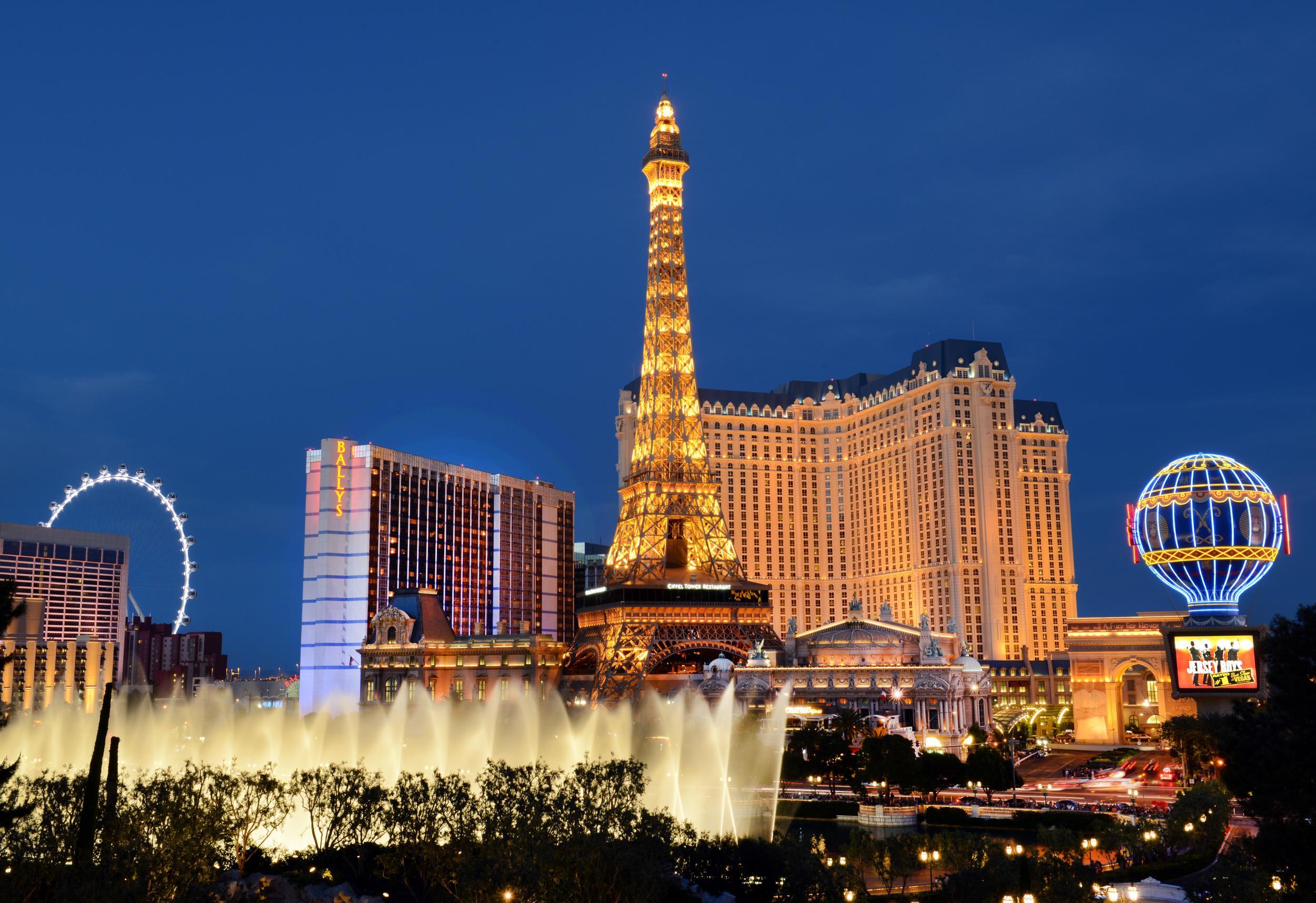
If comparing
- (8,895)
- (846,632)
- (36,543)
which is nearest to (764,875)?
(8,895)

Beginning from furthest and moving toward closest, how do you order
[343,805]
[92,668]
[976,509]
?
[976,509] < [92,668] < [343,805]

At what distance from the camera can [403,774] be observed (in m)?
57.8

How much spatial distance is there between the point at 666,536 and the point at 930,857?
7285cm

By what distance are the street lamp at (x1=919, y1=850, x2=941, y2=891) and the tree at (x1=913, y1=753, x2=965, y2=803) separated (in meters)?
24.9

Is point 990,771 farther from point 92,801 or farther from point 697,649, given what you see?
point 92,801

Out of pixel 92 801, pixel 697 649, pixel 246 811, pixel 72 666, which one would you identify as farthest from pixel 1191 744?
pixel 72 666

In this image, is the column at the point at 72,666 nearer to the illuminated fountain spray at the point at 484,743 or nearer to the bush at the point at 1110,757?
the illuminated fountain spray at the point at 484,743

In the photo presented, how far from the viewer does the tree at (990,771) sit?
86938 millimetres

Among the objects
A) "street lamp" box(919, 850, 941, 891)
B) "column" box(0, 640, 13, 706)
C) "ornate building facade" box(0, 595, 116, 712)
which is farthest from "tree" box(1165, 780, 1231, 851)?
"column" box(0, 640, 13, 706)

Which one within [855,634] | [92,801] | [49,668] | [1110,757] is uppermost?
[855,634]

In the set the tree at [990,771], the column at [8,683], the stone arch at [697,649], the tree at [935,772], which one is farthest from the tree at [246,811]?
the column at [8,683]

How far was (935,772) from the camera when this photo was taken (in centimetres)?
8569

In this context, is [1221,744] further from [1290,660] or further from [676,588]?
[676,588]

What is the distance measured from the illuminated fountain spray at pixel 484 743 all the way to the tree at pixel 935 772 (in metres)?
10.2
